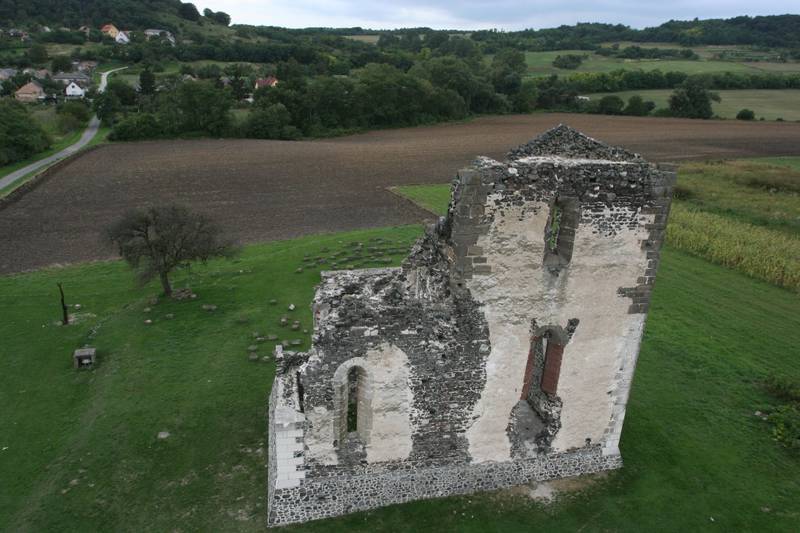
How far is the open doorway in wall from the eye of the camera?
1262cm

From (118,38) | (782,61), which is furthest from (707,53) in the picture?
(118,38)

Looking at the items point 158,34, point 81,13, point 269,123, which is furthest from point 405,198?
point 81,13

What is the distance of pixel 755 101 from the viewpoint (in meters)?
95.2

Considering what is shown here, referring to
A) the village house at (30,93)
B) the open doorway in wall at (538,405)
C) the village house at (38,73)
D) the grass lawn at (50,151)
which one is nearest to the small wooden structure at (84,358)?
the open doorway in wall at (538,405)

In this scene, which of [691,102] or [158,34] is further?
[158,34]

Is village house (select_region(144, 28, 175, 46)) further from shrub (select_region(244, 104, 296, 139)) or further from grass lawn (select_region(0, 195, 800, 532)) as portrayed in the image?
grass lawn (select_region(0, 195, 800, 532))

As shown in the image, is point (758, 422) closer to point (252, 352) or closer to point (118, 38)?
point (252, 352)

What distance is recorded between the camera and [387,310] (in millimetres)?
10883


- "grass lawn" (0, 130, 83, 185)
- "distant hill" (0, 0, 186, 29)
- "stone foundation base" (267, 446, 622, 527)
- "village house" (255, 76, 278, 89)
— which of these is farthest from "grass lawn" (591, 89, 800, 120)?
"distant hill" (0, 0, 186, 29)

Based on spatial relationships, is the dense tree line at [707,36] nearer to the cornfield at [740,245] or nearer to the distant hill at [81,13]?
the distant hill at [81,13]

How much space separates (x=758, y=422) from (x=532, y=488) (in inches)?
332

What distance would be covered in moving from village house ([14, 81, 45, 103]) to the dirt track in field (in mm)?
38357

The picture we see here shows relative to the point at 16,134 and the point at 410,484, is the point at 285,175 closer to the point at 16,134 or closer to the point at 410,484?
the point at 16,134

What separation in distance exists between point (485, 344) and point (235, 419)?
841 cm
